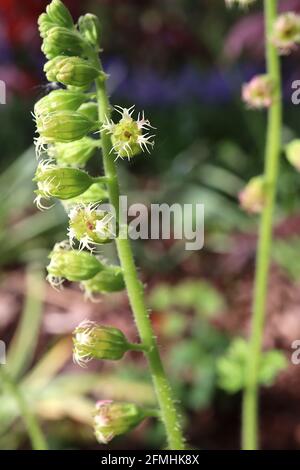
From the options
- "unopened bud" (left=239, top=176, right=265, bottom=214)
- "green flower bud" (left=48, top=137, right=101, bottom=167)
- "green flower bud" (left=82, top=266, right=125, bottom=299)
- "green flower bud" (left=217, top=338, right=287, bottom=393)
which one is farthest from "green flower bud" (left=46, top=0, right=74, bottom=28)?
"green flower bud" (left=217, top=338, right=287, bottom=393)

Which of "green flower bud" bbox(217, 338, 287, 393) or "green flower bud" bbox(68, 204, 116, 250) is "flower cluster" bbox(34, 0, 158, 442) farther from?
"green flower bud" bbox(217, 338, 287, 393)

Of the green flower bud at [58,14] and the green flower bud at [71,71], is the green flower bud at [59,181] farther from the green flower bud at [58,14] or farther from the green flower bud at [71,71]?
the green flower bud at [58,14]

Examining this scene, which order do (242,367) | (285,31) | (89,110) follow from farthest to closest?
1. (242,367)
2. (285,31)
3. (89,110)

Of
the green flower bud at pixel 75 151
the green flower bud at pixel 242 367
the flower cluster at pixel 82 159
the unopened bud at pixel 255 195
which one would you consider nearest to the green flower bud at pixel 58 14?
the flower cluster at pixel 82 159

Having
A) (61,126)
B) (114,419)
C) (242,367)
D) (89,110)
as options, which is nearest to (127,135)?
(61,126)

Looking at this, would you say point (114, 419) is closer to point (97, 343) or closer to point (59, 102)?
point (97, 343)

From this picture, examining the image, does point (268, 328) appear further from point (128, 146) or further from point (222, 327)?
point (128, 146)
